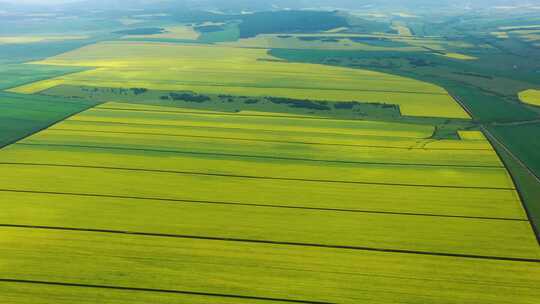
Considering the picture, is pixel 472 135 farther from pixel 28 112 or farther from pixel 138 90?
pixel 28 112

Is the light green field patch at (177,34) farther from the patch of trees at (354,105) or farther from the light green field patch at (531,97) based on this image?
the light green field patch at (531,97)

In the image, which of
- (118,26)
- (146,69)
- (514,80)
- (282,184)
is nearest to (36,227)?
(282,184)

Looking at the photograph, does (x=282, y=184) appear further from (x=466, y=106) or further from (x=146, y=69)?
(x=146, y=69)

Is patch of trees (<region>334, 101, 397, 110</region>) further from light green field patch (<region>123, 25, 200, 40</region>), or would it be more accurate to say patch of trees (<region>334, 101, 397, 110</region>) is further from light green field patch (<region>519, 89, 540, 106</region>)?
light green field patch (<region>123, 25, 200, 40</region>)

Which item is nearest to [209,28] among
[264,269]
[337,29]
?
[337,29]

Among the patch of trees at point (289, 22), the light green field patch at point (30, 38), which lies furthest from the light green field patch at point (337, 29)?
the light green field patch at point (30, 38)

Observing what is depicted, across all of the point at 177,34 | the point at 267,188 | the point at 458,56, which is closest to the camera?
the point at 267,188
